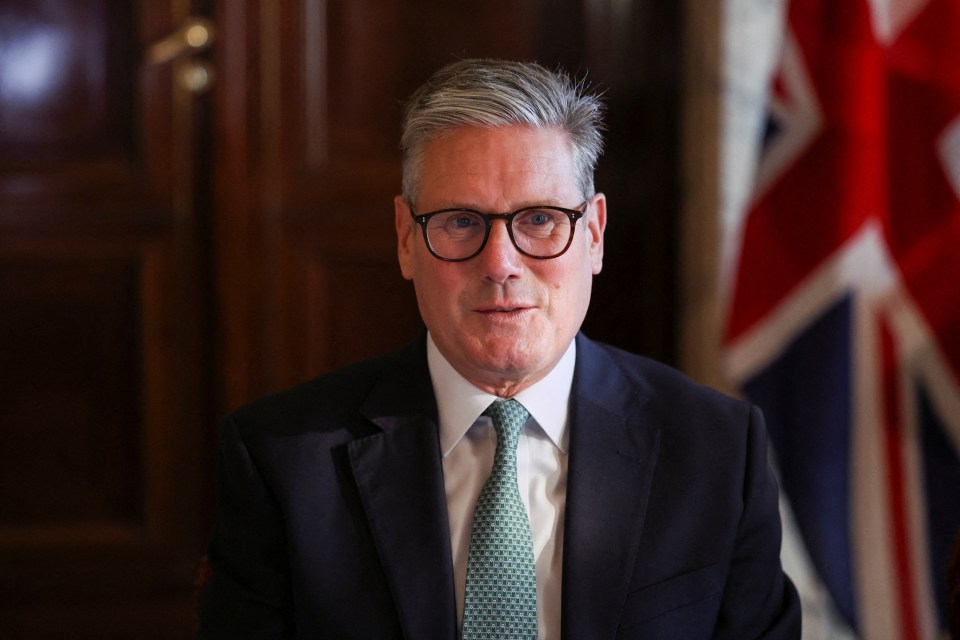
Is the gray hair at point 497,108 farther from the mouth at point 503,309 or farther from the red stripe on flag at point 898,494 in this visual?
the red stripe on flag at point 898,494

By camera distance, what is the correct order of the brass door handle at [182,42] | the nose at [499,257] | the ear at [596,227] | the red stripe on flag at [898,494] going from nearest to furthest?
the nose at [499,257]
the ear at [596,227]
the red stripe on flag at [898,494]
the brass door handle at [182,42]

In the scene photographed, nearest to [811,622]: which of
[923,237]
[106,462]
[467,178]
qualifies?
[923,237]

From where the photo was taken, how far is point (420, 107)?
1.13m

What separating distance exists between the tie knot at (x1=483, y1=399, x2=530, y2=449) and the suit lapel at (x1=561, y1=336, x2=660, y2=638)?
0.22 feet

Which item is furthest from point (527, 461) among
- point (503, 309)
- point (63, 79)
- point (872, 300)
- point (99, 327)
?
point (63, 79)

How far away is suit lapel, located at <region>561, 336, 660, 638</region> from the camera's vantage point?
1127 millimetres

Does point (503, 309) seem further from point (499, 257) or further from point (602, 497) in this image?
point (602, 497)

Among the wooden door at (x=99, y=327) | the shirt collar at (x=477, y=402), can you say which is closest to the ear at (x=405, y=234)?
the shirt collar at (x=477, y=402)

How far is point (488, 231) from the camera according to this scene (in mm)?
1100

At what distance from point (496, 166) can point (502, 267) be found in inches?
4.2

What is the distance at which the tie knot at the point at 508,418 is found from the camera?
3.81 feet

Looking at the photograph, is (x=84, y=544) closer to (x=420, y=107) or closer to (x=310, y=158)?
(x=310, y=158)

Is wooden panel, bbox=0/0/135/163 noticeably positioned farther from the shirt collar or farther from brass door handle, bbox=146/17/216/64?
the shirt collar

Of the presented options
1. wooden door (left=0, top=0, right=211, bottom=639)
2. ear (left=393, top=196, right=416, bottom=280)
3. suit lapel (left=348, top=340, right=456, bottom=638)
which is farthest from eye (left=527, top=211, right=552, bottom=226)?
wooden door (left=0, top=0, right=211, bottom=639)
